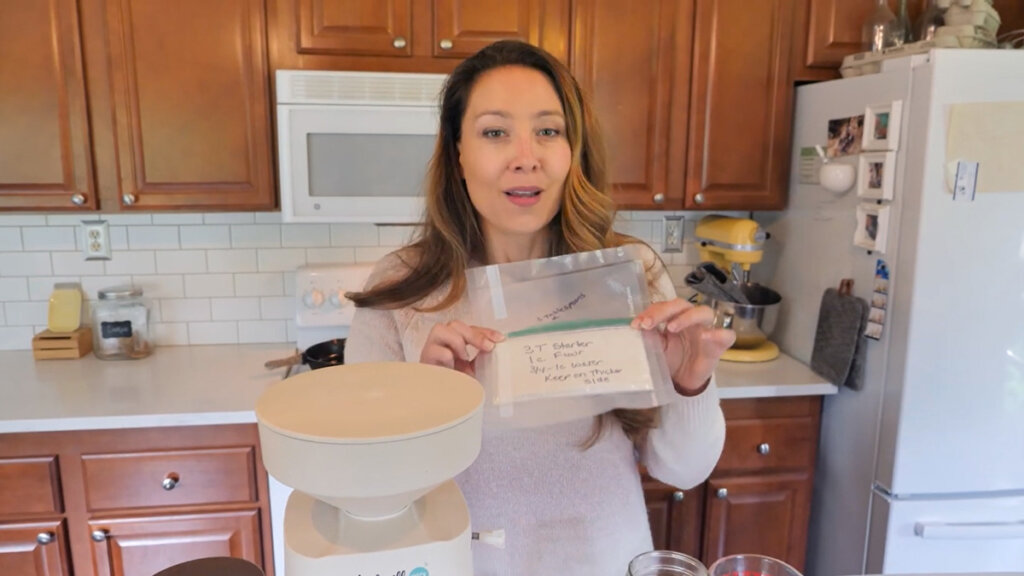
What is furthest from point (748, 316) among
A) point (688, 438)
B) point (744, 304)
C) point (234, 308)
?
point (234, 308)

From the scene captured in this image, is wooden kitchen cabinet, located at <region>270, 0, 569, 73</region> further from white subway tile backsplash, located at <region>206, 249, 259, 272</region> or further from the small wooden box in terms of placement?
the small wooden box

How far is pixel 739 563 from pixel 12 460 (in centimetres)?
164

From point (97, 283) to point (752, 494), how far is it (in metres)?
1.99

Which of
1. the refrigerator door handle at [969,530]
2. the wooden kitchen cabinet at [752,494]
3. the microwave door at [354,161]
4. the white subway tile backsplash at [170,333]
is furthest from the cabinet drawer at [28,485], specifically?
the refrigerator door handle at [969,530]

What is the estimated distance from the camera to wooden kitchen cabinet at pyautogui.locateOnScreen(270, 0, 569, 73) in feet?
5.58

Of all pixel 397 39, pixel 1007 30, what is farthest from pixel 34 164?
pixel 1007 30

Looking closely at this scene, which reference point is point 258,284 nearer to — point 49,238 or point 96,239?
point 96,239

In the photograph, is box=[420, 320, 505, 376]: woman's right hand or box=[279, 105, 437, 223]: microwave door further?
box=[279, 105, 437, 223]: microwave door

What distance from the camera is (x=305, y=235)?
6.76 feet

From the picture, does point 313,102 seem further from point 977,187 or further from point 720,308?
point 977,187

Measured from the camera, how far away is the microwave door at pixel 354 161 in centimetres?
167

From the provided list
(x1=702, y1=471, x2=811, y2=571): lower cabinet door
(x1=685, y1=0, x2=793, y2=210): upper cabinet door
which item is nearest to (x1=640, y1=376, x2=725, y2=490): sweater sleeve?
(x1=702, y1=471, x2=811, y2=571): lower cabinet door

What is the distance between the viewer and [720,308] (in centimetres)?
193

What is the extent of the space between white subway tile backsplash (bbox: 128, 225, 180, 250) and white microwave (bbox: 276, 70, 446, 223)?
A: 1.76 feet
